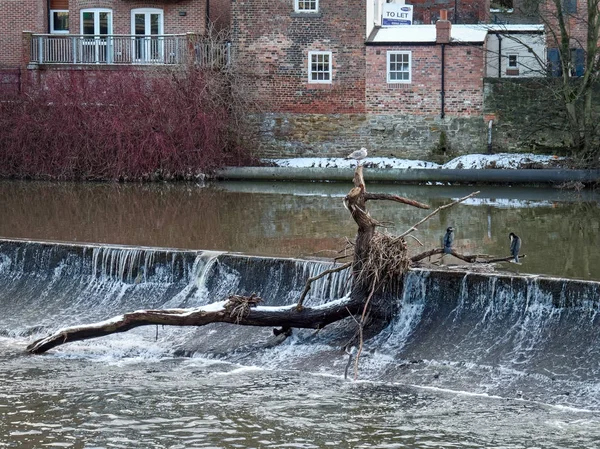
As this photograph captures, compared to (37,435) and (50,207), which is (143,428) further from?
(50,207)

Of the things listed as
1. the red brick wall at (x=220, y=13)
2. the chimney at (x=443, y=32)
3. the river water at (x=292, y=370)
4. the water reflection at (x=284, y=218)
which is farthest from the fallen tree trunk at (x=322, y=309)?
the red brick wall at (x=220, y=13)

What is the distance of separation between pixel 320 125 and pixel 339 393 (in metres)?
20.6

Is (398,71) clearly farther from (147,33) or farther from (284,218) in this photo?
(284,218)

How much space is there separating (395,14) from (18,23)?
462 inches

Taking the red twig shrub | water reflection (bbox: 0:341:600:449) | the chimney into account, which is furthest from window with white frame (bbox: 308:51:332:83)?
water reflection (bbox: 0:341:600:449)

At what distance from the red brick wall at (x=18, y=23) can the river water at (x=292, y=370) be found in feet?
54.7

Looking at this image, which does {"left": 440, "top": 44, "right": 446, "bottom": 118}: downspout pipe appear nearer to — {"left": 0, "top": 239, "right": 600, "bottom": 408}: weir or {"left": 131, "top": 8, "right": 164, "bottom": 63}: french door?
{"left": 131, "top": 8, "right": 164, "bottom": 63}: french door

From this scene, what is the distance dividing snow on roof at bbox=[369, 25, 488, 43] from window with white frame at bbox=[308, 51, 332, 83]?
136cm

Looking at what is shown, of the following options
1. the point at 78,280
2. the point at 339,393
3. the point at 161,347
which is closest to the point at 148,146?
the point at 78,280

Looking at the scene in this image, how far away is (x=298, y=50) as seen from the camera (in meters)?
31.8

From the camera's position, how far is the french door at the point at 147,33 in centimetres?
3234

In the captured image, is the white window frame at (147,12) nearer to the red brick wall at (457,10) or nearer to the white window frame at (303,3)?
the white window frame at (303,3)

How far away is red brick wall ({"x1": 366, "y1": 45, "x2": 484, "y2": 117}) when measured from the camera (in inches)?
1207

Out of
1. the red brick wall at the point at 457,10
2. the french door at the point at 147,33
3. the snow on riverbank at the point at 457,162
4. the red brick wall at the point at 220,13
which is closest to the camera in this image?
the snow on riverbank at the point at 457,162
